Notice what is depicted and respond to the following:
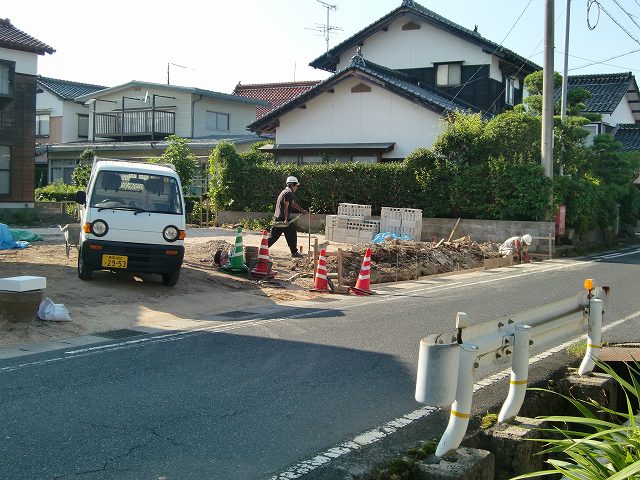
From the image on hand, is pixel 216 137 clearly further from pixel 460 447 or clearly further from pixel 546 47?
pixel 460 447

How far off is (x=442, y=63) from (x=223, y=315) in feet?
85.2

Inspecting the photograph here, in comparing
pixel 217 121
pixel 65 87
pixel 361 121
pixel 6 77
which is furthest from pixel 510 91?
pixel 65 87

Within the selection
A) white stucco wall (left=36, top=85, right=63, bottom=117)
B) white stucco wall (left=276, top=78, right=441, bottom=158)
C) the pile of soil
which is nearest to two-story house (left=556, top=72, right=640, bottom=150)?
white stucco wall (left=276, top=78, right=441, bottom=158)

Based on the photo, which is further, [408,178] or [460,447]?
[408,178]

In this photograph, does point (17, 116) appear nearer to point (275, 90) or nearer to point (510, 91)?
point (510, 91)

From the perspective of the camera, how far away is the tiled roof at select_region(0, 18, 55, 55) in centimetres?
2577

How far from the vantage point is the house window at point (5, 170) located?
26094mm

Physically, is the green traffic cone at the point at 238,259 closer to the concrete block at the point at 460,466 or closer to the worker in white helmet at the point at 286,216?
the worker in white helmet at the point at 286,216

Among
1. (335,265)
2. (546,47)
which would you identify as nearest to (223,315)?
(335,265)

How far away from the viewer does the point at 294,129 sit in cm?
3219

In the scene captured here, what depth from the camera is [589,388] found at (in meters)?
5.84

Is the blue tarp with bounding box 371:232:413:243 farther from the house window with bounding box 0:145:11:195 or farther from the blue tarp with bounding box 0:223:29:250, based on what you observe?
the house window with bounding box 0:145:11:195

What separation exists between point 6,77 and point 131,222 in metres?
17.8

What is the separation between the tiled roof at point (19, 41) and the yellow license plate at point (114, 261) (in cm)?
1796
